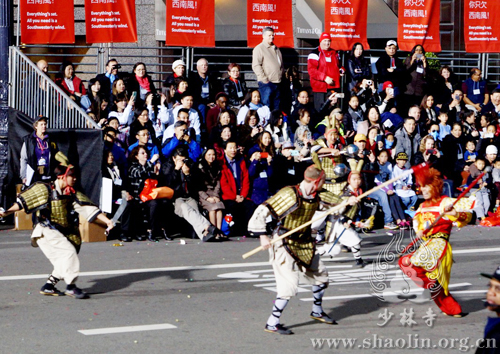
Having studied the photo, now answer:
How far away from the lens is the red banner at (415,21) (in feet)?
68.5

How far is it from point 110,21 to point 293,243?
9.83 meters

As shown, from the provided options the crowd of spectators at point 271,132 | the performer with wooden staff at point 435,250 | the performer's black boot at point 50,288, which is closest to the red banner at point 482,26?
the crowd of spectators at point 271,132

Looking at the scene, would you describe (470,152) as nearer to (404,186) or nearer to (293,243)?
(404,186)

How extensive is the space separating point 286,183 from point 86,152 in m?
3.94

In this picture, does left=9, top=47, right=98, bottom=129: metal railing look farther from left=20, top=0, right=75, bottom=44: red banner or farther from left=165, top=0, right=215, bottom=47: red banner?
left=165, top=0, right=215, bottom=47: red banner

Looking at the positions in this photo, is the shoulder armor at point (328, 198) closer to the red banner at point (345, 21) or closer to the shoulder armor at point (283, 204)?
the shoulder armor at point (283, 204)

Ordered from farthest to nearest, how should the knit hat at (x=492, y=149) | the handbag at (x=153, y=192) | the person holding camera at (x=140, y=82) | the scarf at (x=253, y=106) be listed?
the knit hat at (x=492, y=149) → the scarf at (x=253, y=106) → the person holding camera at (x=140, y=82) → the handbag at (x=153, y=192)

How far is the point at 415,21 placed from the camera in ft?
68.7

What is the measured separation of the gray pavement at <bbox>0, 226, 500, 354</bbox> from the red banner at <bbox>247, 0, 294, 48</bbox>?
6100mm

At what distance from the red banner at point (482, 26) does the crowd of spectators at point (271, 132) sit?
1308 millimetres

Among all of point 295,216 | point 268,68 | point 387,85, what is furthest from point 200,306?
point 387,85

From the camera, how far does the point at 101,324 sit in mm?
9930

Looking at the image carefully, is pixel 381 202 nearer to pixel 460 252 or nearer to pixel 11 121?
pixel 460 252

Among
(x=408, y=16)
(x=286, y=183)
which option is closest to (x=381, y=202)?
(x=286, y=183)
